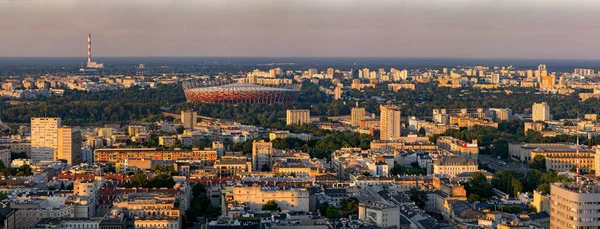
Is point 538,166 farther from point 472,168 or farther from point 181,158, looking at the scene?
point 181,158

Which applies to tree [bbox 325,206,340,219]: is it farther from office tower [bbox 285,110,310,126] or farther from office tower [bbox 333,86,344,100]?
office tower [bbox 333,86,344,100]

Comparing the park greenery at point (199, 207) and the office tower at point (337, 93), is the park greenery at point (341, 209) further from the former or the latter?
the office tower at point (337, 93)

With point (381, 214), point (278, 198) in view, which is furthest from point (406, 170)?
point (381, 214)

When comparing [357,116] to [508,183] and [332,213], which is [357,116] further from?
[332,213]

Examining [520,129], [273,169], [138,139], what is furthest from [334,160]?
[520,129]

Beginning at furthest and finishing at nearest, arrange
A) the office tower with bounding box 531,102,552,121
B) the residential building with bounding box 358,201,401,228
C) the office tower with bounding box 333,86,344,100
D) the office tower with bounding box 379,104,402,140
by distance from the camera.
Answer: the office tower with bounding box 333,86,344,100, the office tower with bounding box 531,102,552,121, the office tower with bounding box 379,104,402,140, the residential building with bounding box 358,201,401,228

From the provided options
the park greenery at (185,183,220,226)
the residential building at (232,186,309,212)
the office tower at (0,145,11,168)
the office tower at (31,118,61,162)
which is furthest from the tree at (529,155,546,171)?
the office tower at (0,145,11,168)
